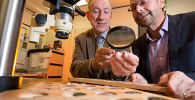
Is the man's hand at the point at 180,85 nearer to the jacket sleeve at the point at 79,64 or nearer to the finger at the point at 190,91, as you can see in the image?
the finger at the point at 190,91

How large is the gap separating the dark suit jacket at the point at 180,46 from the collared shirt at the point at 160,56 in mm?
64

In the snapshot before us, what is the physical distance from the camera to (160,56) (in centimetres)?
117

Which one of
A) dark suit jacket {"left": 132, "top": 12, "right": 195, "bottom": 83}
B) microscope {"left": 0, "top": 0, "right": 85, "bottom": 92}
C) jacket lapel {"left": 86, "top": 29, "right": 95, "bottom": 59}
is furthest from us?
jacket lapel {"left": 86, "top": 29, "right": 95, "bottom": 59}

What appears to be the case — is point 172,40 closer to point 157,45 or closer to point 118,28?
point 157,45

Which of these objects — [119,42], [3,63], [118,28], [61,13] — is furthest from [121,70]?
[3,63]

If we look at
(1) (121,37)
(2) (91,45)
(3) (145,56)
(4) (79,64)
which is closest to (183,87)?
(1) (121,37)

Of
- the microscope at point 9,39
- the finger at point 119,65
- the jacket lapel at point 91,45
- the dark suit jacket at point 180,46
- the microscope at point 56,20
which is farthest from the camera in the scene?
the jacket lapel at point 91,45

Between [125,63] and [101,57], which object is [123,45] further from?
[101,57]

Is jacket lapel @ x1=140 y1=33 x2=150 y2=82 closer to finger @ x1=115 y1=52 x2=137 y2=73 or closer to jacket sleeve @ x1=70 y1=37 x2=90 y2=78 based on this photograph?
finger @ x1=115 y1=52 x2=137 y2=73

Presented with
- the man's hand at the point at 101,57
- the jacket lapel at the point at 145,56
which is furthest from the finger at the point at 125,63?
the jacket lapel at the point at 145,56

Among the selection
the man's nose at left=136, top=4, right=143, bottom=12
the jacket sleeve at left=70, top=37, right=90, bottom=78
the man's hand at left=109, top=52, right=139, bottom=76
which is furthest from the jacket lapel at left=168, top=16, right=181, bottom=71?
the jacket sleeve at left=70, top=37, right=90, bottom=78

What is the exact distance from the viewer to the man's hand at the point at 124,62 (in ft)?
2.24

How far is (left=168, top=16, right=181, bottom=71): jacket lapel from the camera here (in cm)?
101

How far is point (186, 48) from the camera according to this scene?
0.99 metres
